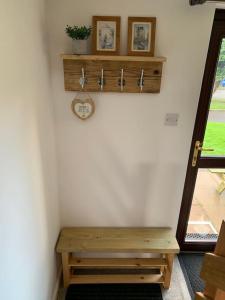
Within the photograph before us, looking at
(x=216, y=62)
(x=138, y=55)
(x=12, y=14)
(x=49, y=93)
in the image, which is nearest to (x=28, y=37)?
(x=12, y=14)

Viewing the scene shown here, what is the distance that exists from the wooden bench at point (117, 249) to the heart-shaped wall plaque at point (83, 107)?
98 cm

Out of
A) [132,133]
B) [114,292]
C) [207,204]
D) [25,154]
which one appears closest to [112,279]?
[114,292]

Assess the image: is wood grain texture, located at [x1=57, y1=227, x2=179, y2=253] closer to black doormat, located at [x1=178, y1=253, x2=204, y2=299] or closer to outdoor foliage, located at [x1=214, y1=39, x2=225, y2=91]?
black doormat, located at [x1=178, y1=253, x2=204, y2=299]

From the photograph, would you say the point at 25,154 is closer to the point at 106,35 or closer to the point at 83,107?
the point at 83,107

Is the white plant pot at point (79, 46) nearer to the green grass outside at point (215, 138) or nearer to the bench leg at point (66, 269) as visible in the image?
the green grass outside at point (215, 138)

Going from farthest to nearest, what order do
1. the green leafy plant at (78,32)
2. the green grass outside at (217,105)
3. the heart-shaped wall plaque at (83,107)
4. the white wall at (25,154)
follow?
the green grass outside at (217,105), the heart-shaped wall plaque at (83,107), the green leafy plant at (78,32), the white wall at (25,154)

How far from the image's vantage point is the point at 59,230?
6.46 feet

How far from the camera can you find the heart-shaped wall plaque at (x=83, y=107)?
1.65m

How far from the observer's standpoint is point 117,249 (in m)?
1.78

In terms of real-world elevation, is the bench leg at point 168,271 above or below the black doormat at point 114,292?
above

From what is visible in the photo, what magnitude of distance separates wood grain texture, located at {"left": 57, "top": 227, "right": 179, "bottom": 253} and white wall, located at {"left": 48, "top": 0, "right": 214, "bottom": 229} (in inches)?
3.1

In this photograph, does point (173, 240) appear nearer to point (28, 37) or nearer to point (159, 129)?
point (159, 129)

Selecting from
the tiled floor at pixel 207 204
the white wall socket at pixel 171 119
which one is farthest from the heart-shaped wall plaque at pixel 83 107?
the tiled floor at pixel 207 204

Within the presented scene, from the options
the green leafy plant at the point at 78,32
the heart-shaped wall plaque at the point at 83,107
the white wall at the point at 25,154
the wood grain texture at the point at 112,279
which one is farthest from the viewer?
the wood grain texture at the point at 112,279
